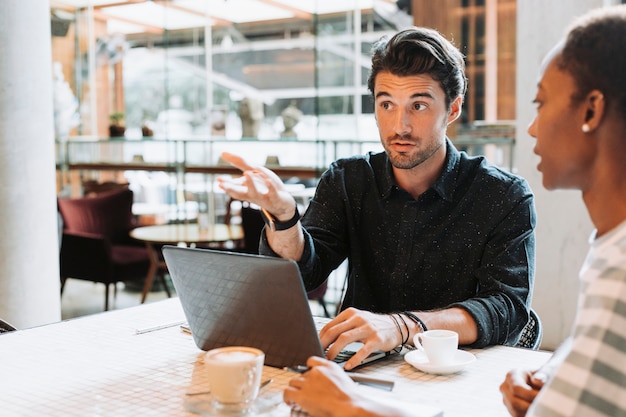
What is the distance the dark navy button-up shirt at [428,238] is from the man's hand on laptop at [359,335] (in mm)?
283

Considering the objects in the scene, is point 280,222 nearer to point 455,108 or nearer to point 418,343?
point 418,343

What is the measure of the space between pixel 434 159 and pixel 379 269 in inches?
13.4

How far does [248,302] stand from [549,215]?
333 centimetres

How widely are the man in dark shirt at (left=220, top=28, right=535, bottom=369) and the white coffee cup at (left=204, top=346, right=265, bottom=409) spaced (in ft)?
1.87

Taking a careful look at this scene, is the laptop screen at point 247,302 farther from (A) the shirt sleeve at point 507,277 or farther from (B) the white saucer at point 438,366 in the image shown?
(A) the shirt sleeve at point 507,277

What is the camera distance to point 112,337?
1896mm

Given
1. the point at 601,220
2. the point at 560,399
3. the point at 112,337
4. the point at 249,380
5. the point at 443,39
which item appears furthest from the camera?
the point at 443,39

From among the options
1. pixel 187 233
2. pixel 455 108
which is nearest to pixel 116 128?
pixel 187 233

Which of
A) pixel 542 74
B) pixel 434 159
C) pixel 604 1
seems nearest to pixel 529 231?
pixel 434 159

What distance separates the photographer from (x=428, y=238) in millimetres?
2146

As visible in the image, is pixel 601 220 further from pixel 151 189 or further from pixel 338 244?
pixel 151 189

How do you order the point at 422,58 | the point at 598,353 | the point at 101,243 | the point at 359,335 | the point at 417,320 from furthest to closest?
the point at 101,243 < the point at 422,58 < the point at 417,320 < the point at 359,335 < the point at 598,353

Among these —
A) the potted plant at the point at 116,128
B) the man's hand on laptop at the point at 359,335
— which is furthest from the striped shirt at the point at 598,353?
the potted plant at the point at 116,128

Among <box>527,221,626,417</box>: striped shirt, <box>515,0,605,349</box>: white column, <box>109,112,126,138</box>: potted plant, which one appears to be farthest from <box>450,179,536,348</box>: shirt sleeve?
<box>109,112,126,138</box>: potted plant
